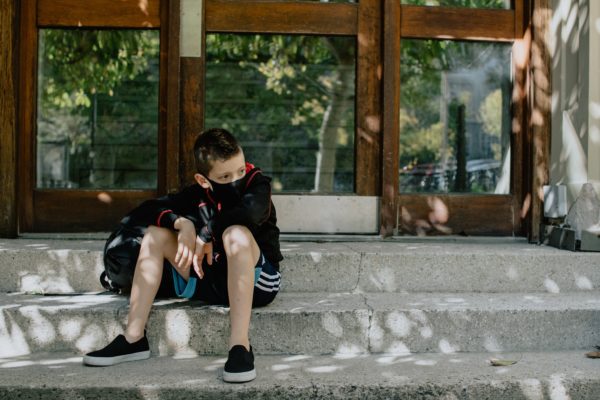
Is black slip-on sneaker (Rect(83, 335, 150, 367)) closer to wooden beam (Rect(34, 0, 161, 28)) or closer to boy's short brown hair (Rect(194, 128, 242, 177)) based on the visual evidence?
boy's short brown hair (Rect(194, 128, 242, 177))

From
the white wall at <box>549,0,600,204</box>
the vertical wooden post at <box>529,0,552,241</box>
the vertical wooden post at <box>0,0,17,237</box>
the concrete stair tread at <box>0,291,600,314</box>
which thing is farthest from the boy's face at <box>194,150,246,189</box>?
the white wall at <box>549,0,600,204</box>

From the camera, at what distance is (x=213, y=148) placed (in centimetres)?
297

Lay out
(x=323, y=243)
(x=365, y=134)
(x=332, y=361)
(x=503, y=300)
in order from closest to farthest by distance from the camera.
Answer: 1. (x=332, y=361)
2. (x=503, y=300)
3. (x=323, y=243)
4. (x=365, y=134)

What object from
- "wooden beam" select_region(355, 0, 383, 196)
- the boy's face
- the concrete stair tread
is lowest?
the concrete stair tread

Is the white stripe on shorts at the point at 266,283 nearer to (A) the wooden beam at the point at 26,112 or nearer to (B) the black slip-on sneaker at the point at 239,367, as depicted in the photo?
(B) the black slip-on sneaker at the point at 239,367

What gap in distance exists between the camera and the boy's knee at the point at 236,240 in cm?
285

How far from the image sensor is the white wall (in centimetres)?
426

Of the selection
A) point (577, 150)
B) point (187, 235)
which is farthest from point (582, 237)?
point (187, 235)

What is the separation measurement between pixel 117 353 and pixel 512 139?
132 inches

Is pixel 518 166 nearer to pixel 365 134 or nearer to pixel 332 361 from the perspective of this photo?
pixel 365 134

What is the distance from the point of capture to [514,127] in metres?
4.64

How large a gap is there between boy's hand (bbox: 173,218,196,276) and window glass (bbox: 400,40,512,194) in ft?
7.33

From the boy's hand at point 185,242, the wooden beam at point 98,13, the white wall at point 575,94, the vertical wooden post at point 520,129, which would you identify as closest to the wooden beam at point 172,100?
the wooden beam at point 98,13

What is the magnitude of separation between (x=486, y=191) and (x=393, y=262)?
4.67 feet
